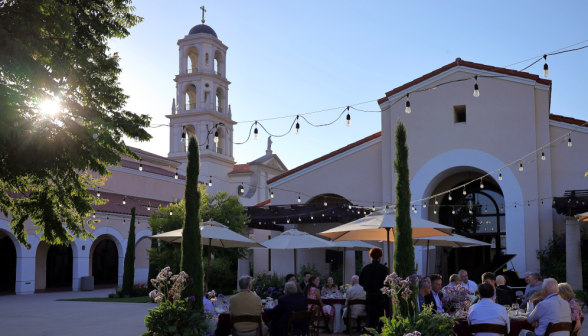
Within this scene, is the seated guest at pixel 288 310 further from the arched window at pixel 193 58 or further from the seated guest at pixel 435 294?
the arched window at pixel 193 58

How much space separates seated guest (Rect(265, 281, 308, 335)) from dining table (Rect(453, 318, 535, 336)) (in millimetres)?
2505

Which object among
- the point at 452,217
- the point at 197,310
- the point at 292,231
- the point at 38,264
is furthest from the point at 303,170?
the point at 197,310

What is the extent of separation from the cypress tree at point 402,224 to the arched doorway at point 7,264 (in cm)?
2702

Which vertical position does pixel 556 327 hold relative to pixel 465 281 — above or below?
below

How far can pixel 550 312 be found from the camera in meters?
7.94

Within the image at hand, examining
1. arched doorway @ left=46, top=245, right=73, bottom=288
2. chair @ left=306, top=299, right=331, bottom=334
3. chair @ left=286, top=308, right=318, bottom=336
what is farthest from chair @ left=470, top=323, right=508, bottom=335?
arched doorway @ left=46, top=245, right=73, bottom=288

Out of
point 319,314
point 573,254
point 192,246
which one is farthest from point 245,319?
point 573,254

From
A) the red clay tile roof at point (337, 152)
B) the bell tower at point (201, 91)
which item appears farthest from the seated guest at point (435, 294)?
the bell tower at point (201, 91)

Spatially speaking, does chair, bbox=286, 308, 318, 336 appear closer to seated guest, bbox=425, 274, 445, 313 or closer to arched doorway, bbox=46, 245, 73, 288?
seated guest, bbox=425, 274, 445, 313

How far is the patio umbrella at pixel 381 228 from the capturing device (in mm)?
11055

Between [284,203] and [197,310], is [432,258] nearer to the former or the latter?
[284,203]

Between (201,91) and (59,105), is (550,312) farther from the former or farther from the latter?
(201,91)

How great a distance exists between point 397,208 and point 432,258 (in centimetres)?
1648

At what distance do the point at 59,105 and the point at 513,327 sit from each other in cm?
1068
